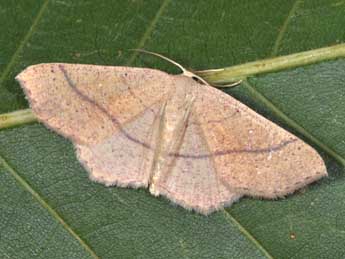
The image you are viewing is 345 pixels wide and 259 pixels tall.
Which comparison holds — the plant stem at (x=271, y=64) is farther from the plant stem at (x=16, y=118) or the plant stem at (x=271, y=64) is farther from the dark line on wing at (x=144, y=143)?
the plant stem at (x=16, y=118)

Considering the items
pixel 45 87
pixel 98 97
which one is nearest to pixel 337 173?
pixel 98 97

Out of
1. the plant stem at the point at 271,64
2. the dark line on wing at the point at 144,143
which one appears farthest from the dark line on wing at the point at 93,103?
the plant stem at the point at 271,64

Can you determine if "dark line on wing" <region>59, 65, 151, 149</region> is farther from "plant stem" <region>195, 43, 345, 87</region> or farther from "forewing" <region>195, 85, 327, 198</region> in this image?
"plant stem" <region>195, 43, 345, 87</region>

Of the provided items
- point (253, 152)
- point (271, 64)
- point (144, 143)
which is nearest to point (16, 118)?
point (144, 143)

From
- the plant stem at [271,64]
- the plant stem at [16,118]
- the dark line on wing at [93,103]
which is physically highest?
the plant stem at [271,64]

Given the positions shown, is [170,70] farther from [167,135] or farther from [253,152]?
[253,152]

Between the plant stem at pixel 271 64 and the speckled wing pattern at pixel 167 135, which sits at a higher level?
the plant stem at pixel 271 64

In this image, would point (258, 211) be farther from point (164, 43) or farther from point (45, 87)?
point (45, 87)
